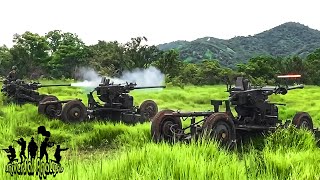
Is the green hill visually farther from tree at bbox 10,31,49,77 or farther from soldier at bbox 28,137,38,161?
soldier at bbox 28,137,38,161

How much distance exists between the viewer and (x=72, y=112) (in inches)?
526

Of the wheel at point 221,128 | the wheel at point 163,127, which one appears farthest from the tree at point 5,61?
the wheel at point 221,128

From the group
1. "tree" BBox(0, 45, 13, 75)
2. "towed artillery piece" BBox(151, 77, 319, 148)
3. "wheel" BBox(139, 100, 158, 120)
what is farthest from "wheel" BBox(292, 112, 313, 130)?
"tree" BBox(0, 45, 13, 75)

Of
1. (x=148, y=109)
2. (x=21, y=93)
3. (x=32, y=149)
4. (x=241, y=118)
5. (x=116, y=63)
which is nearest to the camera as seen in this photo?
(x=32, y=149)

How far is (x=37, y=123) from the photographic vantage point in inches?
500

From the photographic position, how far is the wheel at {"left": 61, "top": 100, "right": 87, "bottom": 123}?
1330 cm

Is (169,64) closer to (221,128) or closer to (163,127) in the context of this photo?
(163,127)

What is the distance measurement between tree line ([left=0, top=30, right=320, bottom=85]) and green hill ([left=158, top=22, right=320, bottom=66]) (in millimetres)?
43101

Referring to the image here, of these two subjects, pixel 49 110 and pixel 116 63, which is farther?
pixel 116 63

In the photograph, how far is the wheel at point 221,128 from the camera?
8.38 m

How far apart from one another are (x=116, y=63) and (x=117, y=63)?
13 cm

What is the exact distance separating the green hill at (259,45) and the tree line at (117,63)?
4310cm

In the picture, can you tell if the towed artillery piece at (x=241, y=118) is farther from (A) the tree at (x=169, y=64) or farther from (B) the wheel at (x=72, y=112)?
(A) the tree at (x=169, y=64)

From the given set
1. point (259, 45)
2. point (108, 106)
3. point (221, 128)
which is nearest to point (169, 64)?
point (108, 106)
